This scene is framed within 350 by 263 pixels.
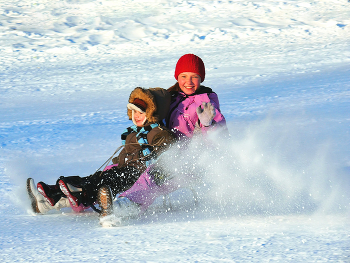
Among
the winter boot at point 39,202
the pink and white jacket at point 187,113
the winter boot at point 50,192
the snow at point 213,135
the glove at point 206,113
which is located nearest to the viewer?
the snow at point 213,135

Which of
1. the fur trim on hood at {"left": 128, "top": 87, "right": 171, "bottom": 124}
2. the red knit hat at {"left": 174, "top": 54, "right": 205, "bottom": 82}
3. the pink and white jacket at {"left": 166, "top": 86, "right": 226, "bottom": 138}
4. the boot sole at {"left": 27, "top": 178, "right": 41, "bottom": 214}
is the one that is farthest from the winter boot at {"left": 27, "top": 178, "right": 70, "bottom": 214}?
the red knit hat at {"left": 174, "top": 54, "right": 205, "bottom": 82}

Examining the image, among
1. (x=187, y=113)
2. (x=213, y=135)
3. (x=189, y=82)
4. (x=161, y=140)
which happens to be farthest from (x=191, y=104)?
(x=161, y=140)

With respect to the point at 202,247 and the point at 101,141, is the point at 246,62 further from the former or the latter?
the point at 202,247

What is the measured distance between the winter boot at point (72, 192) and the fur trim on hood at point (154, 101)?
25.1 inches

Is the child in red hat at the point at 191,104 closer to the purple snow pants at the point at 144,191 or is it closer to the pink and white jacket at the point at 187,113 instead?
the pink and white jacket at the point at 187,113

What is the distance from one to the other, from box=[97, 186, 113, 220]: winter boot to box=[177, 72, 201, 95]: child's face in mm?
1112

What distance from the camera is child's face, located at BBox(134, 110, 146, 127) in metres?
3.13

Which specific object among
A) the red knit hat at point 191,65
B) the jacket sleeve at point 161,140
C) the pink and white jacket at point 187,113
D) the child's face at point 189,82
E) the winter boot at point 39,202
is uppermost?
the red knit hat at point 191,65

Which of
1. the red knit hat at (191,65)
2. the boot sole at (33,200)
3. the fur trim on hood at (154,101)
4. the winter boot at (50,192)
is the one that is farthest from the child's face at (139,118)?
the boot sole at (33,200)

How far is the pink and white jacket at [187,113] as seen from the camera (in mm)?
3223

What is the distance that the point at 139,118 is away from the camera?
10.3 ft

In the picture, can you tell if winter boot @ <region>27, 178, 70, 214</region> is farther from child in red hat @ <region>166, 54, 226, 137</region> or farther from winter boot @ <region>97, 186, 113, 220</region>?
child in red hat @ <region>166, 54, 226, 137</region>

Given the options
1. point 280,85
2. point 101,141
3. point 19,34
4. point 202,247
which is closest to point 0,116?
point 101,141

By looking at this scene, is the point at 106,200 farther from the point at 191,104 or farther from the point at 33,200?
the point at 191,104
